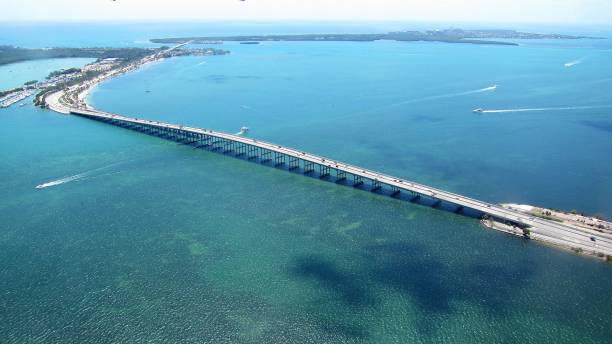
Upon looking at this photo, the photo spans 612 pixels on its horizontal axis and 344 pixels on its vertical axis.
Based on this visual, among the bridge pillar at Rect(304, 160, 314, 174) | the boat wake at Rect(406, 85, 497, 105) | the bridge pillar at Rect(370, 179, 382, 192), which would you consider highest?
the boat wake at Rect(406, 85, 497, 105)

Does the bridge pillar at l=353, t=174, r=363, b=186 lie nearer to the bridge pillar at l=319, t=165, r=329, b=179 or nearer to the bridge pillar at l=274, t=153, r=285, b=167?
the bridge pillar at l=319, t=165, r=329, b=179

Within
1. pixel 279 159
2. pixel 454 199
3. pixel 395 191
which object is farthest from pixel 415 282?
pixel 279 159

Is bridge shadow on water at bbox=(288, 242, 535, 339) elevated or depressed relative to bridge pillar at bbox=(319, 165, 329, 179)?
depressed

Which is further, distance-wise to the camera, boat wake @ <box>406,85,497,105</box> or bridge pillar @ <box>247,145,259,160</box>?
boat wake @ <box>406,85,497,105</box>

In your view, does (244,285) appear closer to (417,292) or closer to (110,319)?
(110,319)

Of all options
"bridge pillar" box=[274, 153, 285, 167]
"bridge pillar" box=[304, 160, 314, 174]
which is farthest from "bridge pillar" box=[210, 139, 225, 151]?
"bridge pillar" box=[304, 160, 314, 174]

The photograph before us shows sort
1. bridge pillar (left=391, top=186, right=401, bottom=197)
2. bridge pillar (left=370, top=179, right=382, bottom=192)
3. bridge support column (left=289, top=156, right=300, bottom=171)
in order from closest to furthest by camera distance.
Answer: bridge pillar (left=391, top=186, right=401, bottom=197) < bridge pillar (left=370, top=179, right=382, bottom=192) < bridge support column (left=289, top=156, right=300, bottom=171)

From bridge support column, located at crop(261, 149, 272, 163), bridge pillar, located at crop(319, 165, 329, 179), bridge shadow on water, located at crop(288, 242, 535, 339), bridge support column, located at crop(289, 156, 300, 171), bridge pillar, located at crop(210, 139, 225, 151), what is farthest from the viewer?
bridge pillar, located at crop(210, 139, 225, 151)

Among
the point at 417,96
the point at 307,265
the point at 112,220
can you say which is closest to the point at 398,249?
the point at 307,265

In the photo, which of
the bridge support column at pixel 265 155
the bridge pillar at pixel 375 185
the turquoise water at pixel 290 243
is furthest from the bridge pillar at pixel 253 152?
the bridge pillar at pixel 375 185
